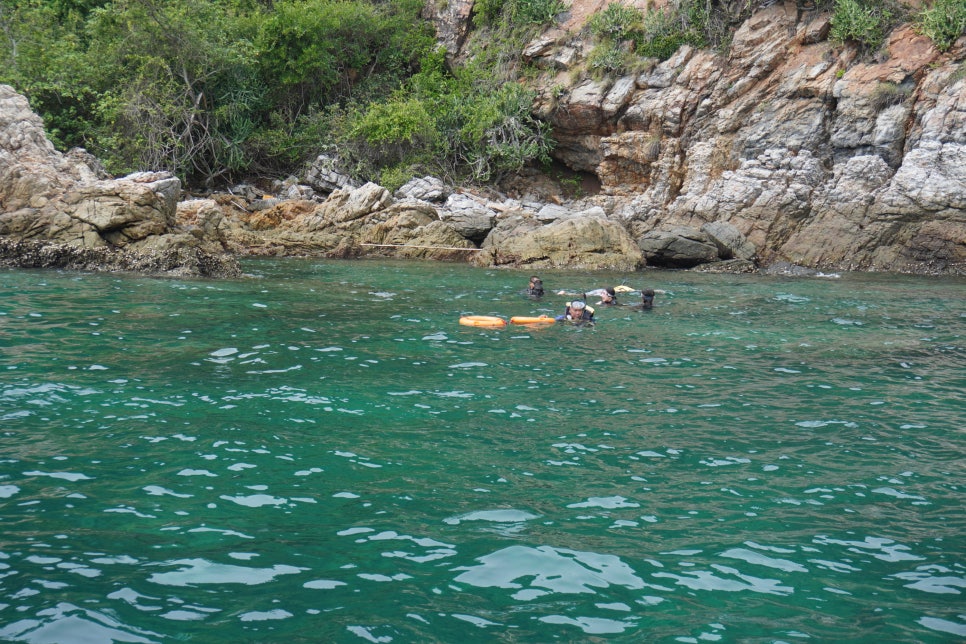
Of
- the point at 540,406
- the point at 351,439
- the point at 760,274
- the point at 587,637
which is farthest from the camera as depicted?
the point at 760,274

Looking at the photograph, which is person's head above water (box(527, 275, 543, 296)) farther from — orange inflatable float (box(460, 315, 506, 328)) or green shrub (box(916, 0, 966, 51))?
green shrub (box(916, 0, 966, 51))

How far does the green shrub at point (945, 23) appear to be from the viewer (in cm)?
2342

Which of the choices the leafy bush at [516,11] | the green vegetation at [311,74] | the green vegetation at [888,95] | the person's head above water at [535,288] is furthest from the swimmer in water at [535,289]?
the leafy bush at [516,11]

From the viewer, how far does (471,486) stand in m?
5.70

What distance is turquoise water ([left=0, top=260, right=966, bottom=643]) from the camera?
12.9 ft

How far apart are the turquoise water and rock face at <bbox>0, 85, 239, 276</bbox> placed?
628cm

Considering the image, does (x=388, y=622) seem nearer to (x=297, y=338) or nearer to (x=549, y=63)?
(x=297, y=338)

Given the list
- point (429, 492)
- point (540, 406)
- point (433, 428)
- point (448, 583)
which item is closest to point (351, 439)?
point (433, 428)

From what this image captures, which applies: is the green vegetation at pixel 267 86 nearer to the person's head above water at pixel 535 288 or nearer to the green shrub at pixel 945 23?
the green shrub at pixel 945 23

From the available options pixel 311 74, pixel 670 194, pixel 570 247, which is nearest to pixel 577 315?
pixel 570 247

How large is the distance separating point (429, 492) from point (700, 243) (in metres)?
19.1

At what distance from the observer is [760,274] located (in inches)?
858

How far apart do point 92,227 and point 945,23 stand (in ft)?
81.4

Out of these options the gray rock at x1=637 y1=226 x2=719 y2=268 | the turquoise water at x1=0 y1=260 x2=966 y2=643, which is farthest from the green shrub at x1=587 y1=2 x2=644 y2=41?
the turquoise water at x1=0 y1=260 x2=966 y2=643
